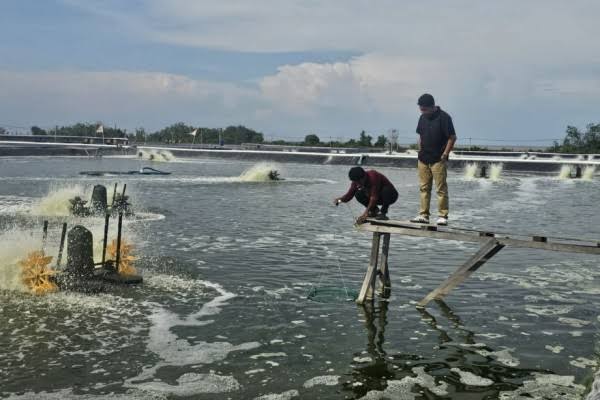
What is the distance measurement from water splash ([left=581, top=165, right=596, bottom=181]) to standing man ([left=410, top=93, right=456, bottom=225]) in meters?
43.1

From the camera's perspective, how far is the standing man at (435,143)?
11.5m

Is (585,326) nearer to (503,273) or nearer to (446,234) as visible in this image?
(446,234)

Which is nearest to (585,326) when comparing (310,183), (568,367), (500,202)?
(568,367)

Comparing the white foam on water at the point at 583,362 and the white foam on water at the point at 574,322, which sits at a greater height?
the white foam on water at the point at 574,322

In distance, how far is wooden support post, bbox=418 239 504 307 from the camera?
405 inches

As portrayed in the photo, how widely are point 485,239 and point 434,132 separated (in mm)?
2330

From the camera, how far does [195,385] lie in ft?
25.6

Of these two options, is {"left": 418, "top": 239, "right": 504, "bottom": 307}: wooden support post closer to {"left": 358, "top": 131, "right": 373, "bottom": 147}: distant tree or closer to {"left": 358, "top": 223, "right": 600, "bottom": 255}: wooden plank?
A: {"left": 358, "top": 223, "right": 600, "bottom": 255}: wooden plank

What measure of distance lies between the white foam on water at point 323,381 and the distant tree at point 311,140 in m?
95.5

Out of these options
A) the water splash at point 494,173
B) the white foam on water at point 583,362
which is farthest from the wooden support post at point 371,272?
the water splash at point 494,173

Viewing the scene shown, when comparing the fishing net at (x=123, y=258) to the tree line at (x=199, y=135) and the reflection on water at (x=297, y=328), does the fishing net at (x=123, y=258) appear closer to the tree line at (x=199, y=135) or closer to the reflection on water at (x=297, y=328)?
the reflection on water at (x=297, y=328)

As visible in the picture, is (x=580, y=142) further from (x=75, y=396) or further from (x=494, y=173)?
(x=75, y=396)

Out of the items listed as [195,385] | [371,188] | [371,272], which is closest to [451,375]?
[195,385]

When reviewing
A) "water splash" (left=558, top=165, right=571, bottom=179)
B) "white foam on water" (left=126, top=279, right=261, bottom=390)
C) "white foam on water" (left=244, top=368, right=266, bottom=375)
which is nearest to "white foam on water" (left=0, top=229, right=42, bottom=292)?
"white foam on water" (left=126, top=279, right=261, bottom=390)
